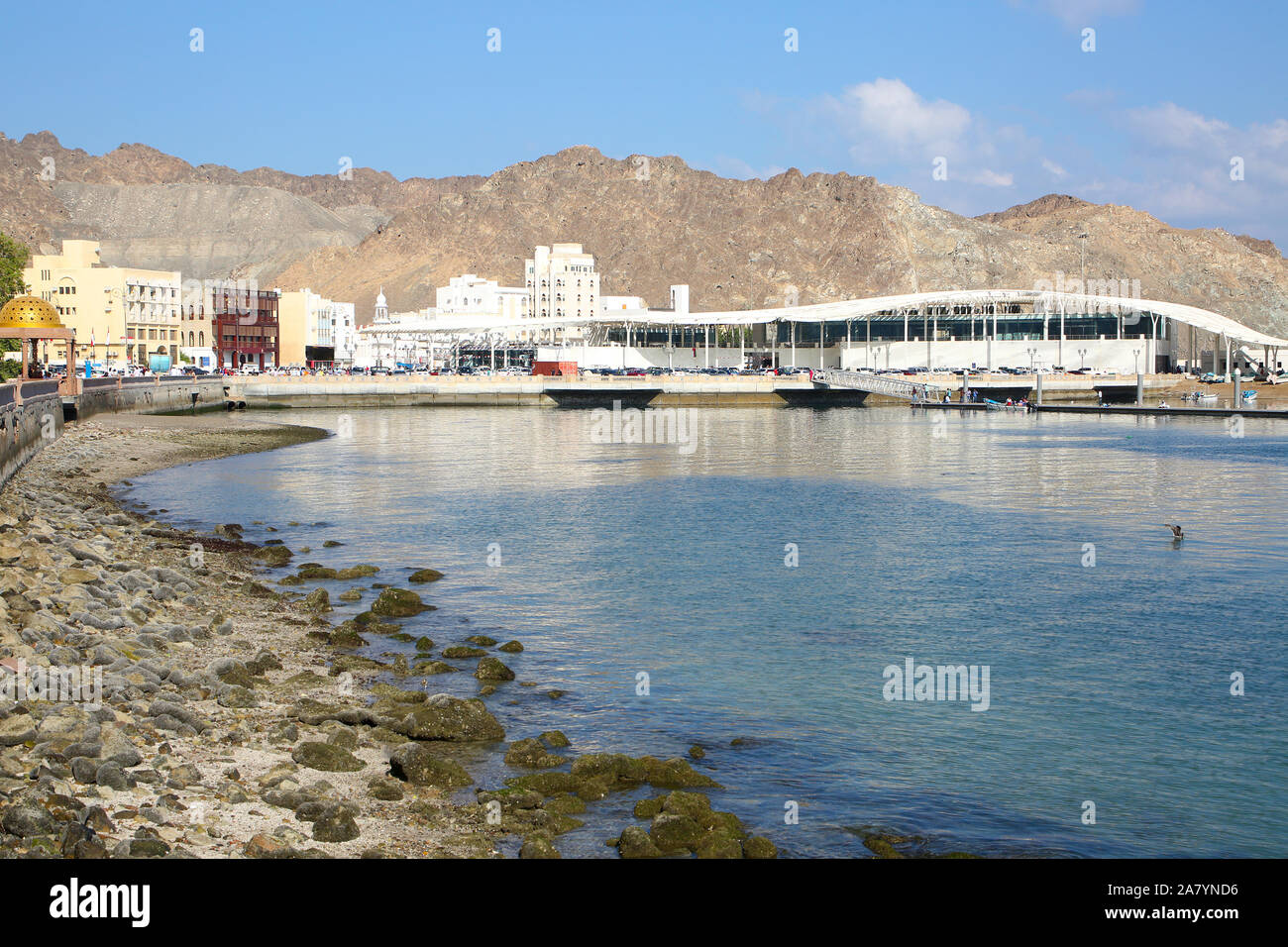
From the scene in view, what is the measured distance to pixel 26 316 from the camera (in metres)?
66.5

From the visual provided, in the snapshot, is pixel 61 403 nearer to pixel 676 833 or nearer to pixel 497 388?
pixel 676 833

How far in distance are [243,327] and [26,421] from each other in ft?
362

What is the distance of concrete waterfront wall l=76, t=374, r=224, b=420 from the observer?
7294 cm

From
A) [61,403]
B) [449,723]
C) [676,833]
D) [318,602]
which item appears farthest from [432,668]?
[61,403]

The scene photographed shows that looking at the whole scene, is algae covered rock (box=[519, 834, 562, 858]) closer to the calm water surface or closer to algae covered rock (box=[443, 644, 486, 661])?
the calm water surface

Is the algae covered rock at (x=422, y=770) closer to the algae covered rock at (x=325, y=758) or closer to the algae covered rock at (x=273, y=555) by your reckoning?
the algae covered rock at (x=325, y=758)

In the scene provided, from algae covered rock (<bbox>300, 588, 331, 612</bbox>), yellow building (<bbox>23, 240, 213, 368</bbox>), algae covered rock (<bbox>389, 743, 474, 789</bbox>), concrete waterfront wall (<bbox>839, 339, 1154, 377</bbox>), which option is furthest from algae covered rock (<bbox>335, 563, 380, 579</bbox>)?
yellow building (<bbox>23, 240, 213, 368</bbox>)

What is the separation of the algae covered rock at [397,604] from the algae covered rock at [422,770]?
959cm

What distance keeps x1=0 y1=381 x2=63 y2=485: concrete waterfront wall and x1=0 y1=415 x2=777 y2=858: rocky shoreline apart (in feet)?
44.5

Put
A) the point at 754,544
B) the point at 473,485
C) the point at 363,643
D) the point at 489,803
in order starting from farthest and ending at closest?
the point at 473,485 < the point at 754,544 < the point at 363,643 < the point at 489,803
